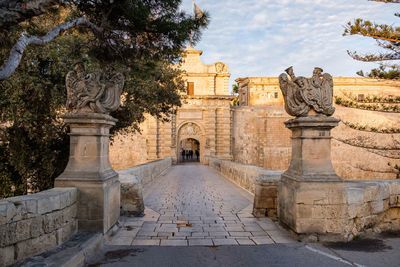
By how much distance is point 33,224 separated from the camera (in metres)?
2.75

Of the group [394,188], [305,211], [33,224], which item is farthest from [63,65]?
[394,188]

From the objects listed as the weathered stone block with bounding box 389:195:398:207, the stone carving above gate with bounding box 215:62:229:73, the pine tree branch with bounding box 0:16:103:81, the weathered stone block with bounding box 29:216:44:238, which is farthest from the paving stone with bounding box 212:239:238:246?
the stone carving above gate with bounding box 215:62:229:73

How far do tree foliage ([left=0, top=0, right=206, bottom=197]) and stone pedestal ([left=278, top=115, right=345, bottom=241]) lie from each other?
3.31 meters

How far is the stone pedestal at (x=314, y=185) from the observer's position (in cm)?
394

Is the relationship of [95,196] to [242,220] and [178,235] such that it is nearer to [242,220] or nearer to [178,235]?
[178,235]

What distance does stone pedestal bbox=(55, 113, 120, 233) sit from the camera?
3637mm

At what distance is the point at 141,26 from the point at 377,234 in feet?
19.0

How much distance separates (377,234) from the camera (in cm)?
424

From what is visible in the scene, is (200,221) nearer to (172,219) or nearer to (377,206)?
(172,219)

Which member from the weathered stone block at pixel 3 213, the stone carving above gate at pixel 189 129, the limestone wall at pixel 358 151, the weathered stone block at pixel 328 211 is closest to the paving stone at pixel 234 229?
the weathered stone block at pixel 328 211

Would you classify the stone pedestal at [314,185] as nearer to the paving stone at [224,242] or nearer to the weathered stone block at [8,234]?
the paving stone at [224,242]

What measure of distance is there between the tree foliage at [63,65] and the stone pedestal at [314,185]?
3.31 metres

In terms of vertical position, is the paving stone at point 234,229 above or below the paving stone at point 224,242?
below

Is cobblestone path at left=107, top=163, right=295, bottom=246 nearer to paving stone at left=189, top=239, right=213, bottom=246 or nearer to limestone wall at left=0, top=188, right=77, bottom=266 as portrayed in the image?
paving stone at left=189, top=239, right=213, bottom=246
